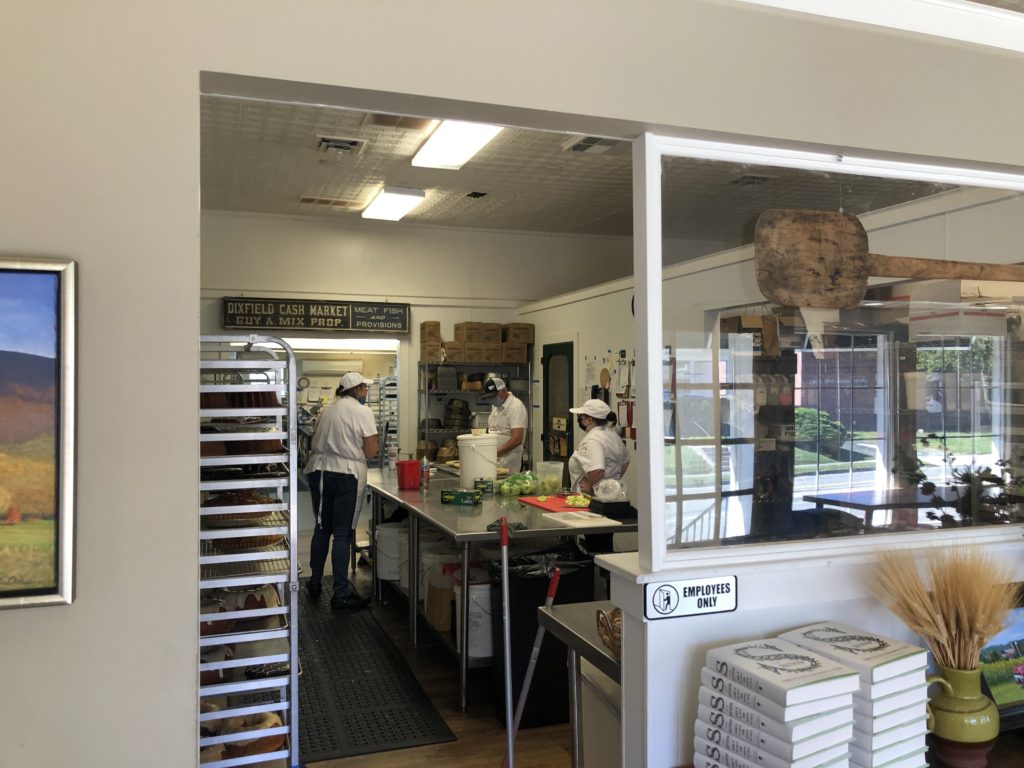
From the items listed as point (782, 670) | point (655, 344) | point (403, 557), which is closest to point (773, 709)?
point (782, 670)

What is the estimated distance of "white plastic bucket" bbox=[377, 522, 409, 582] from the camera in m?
5.95

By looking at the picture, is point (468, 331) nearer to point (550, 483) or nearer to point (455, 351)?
point (455, 351)

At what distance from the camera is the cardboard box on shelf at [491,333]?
820cm

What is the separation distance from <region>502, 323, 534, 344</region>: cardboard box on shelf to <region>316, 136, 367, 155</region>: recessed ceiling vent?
297cm

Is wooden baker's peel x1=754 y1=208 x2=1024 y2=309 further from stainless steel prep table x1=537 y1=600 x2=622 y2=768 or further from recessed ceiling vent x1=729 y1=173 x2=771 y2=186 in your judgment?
stainless steel prep table x1=537 y1=600 x2=622 y2=768

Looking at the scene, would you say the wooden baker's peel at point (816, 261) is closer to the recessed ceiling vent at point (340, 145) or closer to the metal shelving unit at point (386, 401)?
the recessed ceiling vent at point (340, 145)

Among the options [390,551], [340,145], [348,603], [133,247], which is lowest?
[348,603]

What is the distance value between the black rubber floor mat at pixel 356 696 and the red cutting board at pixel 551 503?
122 centimetres

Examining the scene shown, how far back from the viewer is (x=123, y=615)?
1878mm

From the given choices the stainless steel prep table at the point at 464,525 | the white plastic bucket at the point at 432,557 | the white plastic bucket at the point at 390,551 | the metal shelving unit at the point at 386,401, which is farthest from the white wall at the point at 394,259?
the white plastic bucket at the point at 432,557

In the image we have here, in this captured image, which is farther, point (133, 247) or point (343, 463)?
point (343, 463)

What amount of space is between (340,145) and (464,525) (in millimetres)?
2796

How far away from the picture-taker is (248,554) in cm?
251

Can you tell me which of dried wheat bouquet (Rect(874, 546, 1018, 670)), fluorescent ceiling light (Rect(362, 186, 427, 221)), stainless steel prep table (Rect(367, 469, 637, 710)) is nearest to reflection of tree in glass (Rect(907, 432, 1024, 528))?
dried wheat bouquet (Rect(874, 546, 1018, 670))
